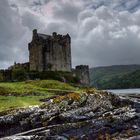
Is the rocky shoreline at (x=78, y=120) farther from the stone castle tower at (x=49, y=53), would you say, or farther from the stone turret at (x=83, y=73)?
the stone turret at (x=83, y=73)

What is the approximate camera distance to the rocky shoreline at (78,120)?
44.1 ft

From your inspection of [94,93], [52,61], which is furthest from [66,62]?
[94,93]

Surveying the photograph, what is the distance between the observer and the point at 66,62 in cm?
13000

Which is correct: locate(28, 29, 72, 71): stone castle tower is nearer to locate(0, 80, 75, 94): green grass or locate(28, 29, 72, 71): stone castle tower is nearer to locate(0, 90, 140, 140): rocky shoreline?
locate(0, 80, 75, 94): green grass

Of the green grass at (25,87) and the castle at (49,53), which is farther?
the castle at (49,53)

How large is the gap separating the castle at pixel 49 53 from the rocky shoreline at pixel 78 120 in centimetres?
10875

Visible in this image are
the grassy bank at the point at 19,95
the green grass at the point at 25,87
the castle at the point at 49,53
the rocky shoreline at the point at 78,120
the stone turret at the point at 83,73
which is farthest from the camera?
the stone turret at the point at 83,73

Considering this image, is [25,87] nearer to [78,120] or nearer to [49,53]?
[78,120]

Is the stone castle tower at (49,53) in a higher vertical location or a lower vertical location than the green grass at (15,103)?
higher

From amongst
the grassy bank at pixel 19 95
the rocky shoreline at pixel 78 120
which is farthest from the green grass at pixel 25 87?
the rocky shoreline at pixel 78 120

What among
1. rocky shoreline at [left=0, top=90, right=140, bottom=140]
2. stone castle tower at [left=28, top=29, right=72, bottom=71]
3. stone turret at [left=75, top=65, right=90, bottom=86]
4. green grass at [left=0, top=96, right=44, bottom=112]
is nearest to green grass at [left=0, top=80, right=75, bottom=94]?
green grass at [left=0, top=96, right=44, bottom=112]

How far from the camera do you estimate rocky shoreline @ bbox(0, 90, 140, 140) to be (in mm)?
13438

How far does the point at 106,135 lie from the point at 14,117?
4.41m

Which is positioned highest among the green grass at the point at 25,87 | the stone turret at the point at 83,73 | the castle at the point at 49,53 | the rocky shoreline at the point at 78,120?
the castle at the point at 49,53
